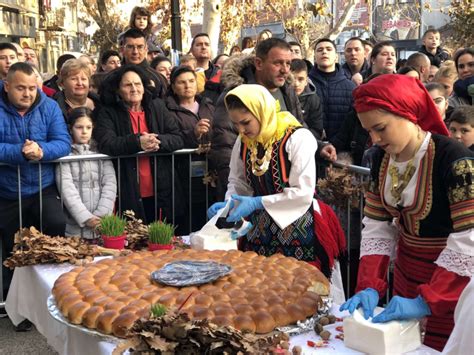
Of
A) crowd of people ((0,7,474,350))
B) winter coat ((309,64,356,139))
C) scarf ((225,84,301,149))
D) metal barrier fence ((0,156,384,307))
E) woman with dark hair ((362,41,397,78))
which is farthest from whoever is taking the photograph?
woman with dark hair ((362,41,397,78))

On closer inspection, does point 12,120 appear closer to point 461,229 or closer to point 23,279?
point 23,279

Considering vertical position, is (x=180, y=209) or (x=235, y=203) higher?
(x=235, y=203)

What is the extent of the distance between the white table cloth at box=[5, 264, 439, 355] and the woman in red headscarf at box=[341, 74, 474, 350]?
0.62 ft

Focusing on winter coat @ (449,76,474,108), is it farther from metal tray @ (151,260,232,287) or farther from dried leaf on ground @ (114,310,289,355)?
dried leaf on ground @ (114,310,289,355)

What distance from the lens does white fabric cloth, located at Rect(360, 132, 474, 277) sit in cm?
271

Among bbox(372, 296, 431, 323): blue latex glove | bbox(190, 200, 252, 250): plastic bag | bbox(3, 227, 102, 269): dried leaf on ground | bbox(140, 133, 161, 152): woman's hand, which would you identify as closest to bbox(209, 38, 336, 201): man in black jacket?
bbox(140, 133, 161, 152): woman's hand

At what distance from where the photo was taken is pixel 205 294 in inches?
121

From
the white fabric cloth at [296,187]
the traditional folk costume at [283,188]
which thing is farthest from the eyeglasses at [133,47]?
the white fabric cloth at [296,187]

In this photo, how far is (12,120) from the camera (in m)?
5.55

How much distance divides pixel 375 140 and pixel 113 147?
130 inches

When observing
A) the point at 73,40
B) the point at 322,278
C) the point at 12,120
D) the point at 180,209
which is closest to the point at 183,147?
the point at 180,209

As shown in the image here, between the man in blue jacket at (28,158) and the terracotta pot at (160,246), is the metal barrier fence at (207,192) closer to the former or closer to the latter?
the man in blue jacket at (28,158)

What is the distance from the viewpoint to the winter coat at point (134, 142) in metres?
5.82

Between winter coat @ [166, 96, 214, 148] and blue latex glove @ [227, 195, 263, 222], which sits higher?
winter coat @ [166, 96, 214, 148]
